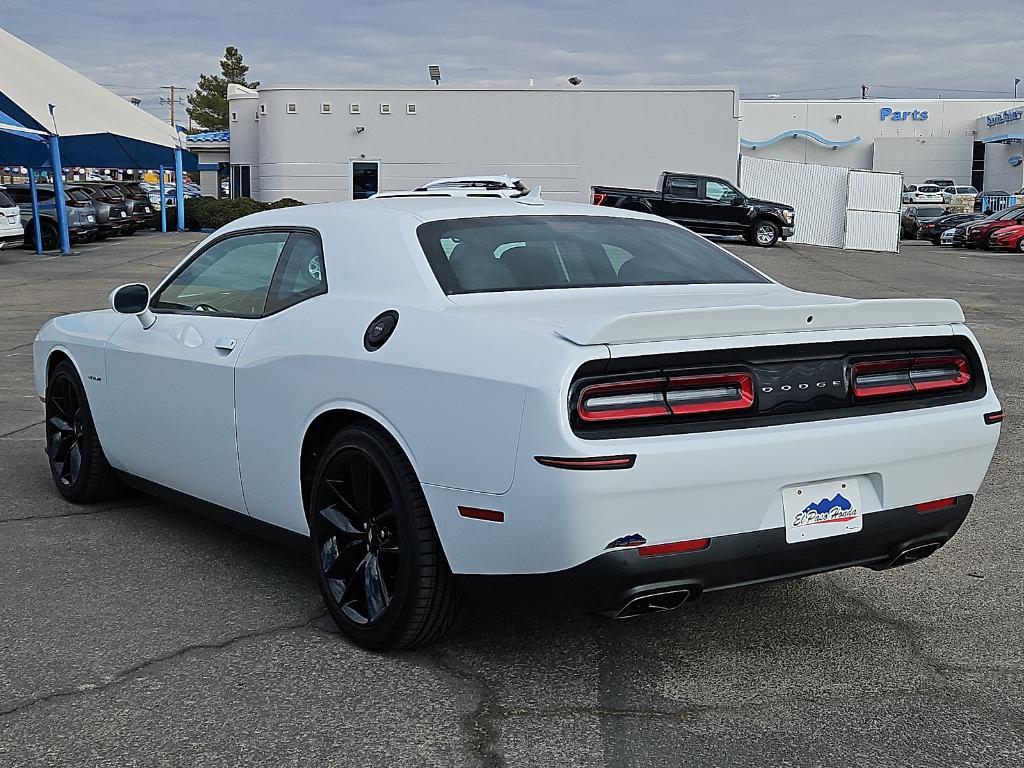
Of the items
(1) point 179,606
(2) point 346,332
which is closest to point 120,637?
(1) point 179,606

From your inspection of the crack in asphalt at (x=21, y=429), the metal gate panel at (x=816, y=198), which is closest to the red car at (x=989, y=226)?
the metal gate panel at (x=816, y=198)

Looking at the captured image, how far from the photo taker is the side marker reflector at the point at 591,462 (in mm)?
3301

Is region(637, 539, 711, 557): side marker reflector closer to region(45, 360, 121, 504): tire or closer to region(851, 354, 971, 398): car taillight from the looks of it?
region(851, 354, 971, 398): car taillight

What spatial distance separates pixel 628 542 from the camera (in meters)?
3.41

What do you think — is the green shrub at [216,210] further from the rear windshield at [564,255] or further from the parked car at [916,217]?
the rear windshield at [564,255]

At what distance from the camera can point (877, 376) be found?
152 inches

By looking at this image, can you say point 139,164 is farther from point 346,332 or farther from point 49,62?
point 346,332

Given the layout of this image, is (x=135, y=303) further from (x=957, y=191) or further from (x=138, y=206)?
(x=957, y=191)

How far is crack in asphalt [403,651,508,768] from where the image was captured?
330 centimetres

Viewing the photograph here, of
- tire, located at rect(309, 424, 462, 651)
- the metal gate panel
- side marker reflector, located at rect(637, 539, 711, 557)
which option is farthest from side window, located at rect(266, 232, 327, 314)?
the metal gate panel

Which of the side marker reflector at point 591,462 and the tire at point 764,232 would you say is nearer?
the side marker reflector at point 591,462

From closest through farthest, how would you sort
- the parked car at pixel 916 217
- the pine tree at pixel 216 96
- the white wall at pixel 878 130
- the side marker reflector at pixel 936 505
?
the side marker reflector at pixel 936 505
the parked car at pixel 916 217
the white wall at pixel 878 130
the pine tree at pixel 216 96

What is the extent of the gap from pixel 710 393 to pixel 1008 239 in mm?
36817

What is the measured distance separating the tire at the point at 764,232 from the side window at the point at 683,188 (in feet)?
6.38
